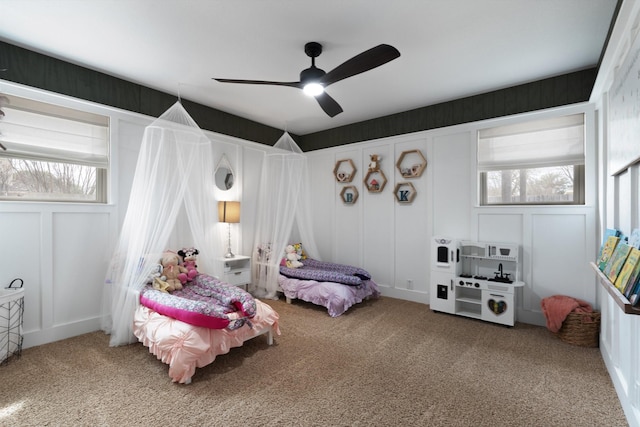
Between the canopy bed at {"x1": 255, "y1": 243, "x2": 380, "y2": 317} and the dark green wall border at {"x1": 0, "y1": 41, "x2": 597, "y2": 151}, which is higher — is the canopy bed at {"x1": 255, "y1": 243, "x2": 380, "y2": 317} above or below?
below

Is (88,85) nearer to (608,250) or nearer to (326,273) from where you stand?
(326,273)

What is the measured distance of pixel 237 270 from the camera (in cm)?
453

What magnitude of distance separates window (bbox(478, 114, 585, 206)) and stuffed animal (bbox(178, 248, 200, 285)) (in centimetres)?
394

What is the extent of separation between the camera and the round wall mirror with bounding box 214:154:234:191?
474 cm

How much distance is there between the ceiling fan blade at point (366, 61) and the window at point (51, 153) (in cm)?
285

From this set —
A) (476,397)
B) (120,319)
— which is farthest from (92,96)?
(476,397)

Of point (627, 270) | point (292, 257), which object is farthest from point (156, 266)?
point (627, 270)

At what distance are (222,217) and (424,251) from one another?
3.15 metres

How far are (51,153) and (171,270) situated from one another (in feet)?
5.84

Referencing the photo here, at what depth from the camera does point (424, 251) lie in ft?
15.1

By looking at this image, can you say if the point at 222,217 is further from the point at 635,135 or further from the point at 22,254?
the point at 635,135

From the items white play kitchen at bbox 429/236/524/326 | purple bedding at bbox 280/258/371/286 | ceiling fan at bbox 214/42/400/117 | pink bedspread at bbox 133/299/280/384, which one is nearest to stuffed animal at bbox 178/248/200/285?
pink bedspread at bbox 133/299/280/384

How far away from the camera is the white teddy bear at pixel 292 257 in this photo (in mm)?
4834

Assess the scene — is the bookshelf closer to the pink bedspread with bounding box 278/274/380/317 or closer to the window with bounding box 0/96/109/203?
the pink bedspread with bounding box 278/274/380/317
